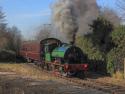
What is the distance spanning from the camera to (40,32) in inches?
3268

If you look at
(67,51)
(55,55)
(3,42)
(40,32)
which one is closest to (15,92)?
(67,51)

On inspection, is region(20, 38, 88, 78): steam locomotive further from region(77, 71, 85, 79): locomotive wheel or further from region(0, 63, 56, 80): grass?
region(0, 63, 56, 80): grass

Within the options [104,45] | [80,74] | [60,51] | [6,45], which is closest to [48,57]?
[60,51]

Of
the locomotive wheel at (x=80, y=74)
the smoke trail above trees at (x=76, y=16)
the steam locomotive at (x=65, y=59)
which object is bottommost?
the locomotive wheel at (x=80, y=74)

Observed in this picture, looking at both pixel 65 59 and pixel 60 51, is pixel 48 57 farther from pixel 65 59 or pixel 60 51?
pixel 65 59

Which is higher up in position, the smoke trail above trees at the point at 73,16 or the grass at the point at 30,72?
the smoke trail above trees at the point at 73,16

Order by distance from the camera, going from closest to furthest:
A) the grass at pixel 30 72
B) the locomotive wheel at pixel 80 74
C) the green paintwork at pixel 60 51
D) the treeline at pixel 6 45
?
the grass at pixel 30 72, the green paintwork at pixel 60 51, the locomotive wheel at pixel 80 74, the treeline at pixel 6 45

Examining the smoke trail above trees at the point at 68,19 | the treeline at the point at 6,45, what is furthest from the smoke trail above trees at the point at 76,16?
the treeline at the point at 6,45

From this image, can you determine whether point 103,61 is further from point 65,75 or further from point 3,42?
point 3,42

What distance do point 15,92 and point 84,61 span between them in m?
15.6

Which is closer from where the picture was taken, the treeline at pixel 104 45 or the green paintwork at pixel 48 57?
the treeline at pixel 104 45

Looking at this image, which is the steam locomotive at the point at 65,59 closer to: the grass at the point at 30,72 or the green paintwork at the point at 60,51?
the green paintwork at the point at 60,51

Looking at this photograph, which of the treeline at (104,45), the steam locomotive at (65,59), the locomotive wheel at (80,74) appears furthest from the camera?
the locomotive wheel at (80,74)

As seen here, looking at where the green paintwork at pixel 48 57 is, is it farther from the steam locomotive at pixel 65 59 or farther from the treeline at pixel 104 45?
the treeline at pixel 104 45
